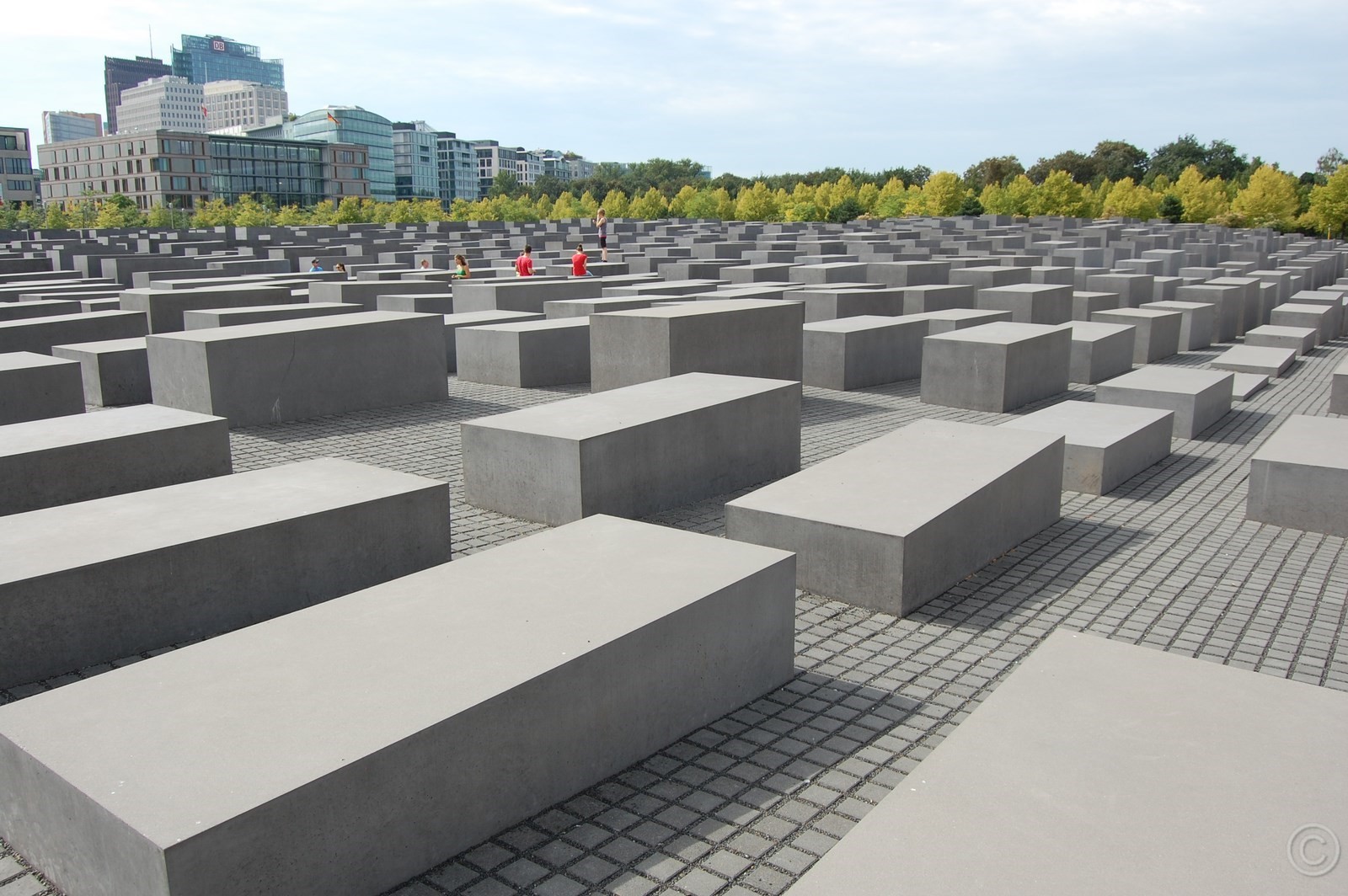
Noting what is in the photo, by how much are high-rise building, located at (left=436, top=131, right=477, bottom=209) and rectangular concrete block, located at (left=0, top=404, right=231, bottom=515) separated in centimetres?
17964

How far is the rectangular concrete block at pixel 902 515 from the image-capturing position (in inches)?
229

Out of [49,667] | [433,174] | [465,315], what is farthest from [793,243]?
[433,174]

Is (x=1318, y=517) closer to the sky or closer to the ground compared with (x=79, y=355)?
closer to the ground

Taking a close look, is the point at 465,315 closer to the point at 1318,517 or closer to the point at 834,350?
the point at 834,350

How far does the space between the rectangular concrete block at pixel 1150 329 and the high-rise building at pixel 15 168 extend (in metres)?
120

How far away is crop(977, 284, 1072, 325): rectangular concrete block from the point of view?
16.8 meters

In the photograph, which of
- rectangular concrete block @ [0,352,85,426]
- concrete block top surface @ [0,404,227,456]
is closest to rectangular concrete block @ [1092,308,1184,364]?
concrete block top surface @ [0,404,227,456]

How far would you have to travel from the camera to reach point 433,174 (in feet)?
577

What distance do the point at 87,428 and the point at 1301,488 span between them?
8.76 m

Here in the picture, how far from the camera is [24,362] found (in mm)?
9953

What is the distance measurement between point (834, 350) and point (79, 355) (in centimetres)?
879

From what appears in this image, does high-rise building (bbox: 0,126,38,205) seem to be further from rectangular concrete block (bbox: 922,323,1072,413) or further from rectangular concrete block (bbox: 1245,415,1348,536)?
rectangular concrete block (bbox: 1245,415,1348,536)

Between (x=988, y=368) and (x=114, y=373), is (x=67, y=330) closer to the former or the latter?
(x=114, y=373)

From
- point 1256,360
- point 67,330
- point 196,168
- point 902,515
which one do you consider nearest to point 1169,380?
point 1256,360
